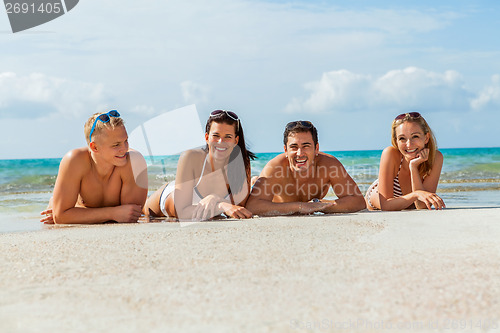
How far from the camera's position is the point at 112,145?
5125 millimetres

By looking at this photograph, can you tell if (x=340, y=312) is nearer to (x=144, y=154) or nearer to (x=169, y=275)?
(x=169, y=275)

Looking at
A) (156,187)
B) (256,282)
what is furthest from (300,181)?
(156,187)

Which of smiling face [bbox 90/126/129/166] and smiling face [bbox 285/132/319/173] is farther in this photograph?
smiling face [bbox 285/132/319/173]

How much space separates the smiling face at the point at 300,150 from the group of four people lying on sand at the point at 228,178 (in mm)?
11

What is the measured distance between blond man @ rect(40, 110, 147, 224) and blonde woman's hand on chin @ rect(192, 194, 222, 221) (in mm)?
655

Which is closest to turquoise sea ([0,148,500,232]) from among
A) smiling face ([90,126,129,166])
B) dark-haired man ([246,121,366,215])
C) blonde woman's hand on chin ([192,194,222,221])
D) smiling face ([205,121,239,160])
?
smiling face ([90,126,129,166])

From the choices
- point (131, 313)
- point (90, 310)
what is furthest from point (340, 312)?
point (90, 310)

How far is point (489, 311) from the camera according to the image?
2088 mm

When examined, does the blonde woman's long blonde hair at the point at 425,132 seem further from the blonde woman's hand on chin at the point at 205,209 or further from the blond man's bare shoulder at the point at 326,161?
the blonde woman's hand on chin at the point at 205,209

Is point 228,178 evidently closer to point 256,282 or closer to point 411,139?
point 411,139

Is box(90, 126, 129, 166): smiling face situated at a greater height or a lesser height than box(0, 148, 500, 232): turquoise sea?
greater

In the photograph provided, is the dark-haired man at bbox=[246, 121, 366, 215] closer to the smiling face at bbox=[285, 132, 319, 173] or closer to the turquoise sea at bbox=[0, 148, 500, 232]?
the smiling face at bbox=[285, 132, 319, 173]

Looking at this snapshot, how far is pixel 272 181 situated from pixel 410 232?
6.42 feet

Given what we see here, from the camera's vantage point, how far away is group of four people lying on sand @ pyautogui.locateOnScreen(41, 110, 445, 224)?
5.16 metres
